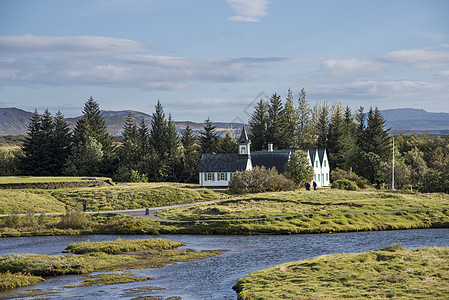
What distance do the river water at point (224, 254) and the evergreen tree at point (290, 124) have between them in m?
62.4

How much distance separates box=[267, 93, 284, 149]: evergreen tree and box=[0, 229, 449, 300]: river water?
62210 millimetres

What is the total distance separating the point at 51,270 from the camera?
3512 centimetres

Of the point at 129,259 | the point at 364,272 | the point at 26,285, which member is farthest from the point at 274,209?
the point at 26,285

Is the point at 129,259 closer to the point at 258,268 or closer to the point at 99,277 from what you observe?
the point at 99,277

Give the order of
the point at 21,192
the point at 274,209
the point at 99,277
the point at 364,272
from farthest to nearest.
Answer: the point at 21,192 → the point at 274,209 → the point at 99,277 → the point at 364,272

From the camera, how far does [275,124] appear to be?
378 ft

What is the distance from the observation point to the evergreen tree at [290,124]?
114m

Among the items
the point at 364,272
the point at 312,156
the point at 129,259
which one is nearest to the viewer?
the point at 364,272

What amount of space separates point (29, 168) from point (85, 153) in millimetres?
11978

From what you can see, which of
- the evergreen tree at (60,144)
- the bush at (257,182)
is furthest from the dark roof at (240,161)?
the evergreen tree at (60,144)

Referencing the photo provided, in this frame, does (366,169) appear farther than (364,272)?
Yes

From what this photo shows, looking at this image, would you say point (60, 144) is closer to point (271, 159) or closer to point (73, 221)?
point (271, 159)

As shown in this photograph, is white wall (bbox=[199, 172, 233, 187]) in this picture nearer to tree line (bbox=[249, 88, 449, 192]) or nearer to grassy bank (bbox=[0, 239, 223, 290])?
tree line (bbox=[249, 88, 449, 192])

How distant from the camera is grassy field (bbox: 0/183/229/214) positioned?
61188 millimetres
